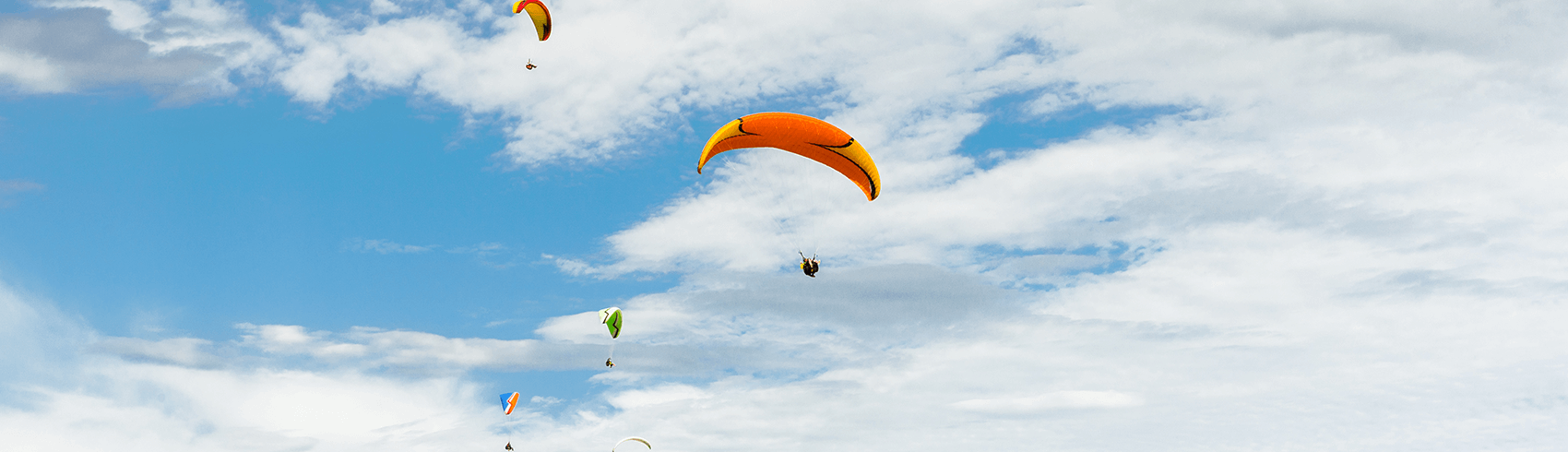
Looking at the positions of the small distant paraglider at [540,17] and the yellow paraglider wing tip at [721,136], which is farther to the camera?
the small distant paraglider at [540,17]

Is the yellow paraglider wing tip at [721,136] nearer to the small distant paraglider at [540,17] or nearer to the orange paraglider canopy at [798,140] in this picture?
the orange paraglider canopy at [798,140]

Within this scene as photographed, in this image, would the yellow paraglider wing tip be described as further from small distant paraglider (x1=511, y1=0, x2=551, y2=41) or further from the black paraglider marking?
small distant paraglider (x1=511, y1=0, x2=551, y2=41)

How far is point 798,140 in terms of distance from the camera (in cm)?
5116

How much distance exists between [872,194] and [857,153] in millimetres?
3193

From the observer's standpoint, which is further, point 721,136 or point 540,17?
point 540,17

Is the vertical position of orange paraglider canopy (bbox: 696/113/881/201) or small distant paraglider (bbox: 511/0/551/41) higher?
small distant paraglider (bbox: 511/0/551/41)

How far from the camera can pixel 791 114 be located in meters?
50.7

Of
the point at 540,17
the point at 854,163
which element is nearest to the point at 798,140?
the point at 854,163

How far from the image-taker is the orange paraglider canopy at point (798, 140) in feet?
164

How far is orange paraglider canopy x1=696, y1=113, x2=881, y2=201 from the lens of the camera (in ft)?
164

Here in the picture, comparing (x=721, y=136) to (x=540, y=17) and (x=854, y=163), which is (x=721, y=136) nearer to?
(x=854, y=163)

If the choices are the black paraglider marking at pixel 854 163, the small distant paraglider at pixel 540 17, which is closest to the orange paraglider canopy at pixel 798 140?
the black paraglider marking at pixel 854 163

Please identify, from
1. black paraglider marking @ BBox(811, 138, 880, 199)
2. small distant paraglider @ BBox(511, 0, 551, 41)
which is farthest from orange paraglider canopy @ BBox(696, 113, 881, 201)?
small distant paraglider @ BBox(511, 0, 551, 41)

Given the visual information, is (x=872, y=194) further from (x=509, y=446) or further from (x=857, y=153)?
(x=509, y=446)
